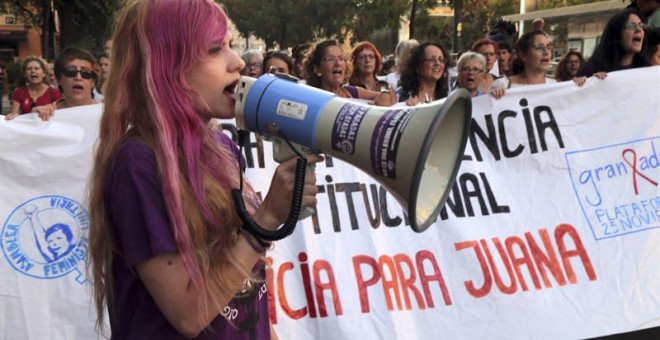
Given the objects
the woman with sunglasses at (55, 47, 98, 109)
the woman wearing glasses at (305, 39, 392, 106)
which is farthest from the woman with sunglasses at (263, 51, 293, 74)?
the woman with sunglasses at (55, 47, 98, 109)

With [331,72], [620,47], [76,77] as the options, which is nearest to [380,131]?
[76,77]

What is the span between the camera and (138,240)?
1.16 m

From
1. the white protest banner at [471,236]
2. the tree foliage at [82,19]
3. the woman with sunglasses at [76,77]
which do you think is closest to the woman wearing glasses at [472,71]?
the white protest banner at [471,236]

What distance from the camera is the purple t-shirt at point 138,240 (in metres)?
1.16

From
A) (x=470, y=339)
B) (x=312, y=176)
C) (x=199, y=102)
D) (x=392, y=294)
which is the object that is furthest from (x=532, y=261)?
(x=199, y=102)

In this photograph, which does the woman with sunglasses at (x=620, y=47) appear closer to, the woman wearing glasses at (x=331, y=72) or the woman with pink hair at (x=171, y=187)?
the woman wearing glasses at (x=331, y=72)

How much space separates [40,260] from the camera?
2.94 m

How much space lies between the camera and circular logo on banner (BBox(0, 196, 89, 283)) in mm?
2928

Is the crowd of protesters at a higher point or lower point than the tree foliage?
lower

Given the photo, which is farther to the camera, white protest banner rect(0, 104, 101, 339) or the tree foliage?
the tree foliage

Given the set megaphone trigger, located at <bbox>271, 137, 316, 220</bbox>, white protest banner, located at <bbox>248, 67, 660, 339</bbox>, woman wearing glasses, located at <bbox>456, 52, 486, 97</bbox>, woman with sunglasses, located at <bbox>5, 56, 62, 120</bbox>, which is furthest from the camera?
woman with sunglasses, located at <bbox>5, 56, 62, 120</bbox>

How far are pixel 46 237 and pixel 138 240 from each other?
2.05m

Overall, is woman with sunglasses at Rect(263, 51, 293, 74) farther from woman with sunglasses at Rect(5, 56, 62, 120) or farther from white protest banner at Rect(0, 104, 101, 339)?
white protest banner at Rect(0, 104, 101, 339)

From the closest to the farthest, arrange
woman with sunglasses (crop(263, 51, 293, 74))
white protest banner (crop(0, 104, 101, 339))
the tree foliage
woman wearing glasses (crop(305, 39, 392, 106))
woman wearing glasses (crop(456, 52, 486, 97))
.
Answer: white protest banner (crop(0, 104, 101, 339)) < woman wearing glasses (crop(305, 39, 392, 106)) < woman wearing glasses (crop(456, 52, 486, 97)) < woman with sunglasses (crop(263, 51, 293, 74)) < the tree foliage
